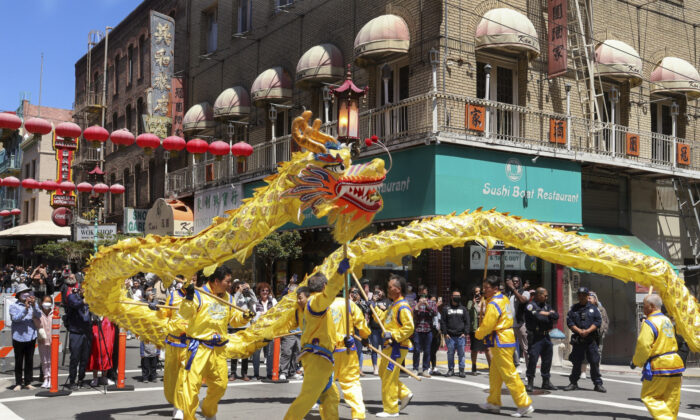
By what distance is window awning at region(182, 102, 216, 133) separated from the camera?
79.7ft

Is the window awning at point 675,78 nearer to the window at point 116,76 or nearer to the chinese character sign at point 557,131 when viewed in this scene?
the chinese character sign at point 557,131

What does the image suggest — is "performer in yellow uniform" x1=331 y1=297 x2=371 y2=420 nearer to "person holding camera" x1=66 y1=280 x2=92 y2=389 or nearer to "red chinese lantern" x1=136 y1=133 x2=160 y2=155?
"person holding camera" x1=66 y1=280 x2=92 y2=389

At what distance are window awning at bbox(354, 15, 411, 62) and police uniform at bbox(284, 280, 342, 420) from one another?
10.5 m

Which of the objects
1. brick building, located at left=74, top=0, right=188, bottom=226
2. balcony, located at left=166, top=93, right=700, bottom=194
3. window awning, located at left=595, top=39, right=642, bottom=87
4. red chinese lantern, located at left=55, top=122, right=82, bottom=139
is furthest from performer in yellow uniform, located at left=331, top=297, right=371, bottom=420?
brick building, located at left=74, top=0, right=188, bottom=226

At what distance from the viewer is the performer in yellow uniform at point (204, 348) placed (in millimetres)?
7340

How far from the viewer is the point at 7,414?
8719mm

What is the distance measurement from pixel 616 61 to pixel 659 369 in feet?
38.5

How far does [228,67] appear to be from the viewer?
968 inches

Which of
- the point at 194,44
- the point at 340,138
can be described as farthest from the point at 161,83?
the point at 340,138

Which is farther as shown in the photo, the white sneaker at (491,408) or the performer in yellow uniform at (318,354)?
the white sneaker at (491,408)

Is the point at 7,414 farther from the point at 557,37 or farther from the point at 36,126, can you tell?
the point at 557,37

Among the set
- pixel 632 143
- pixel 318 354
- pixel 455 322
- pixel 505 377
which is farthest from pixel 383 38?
pixel 318 354

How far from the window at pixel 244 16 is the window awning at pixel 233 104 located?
266 centimetres

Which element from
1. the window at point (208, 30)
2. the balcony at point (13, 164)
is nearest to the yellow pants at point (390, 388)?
the window at point (208, 30)
